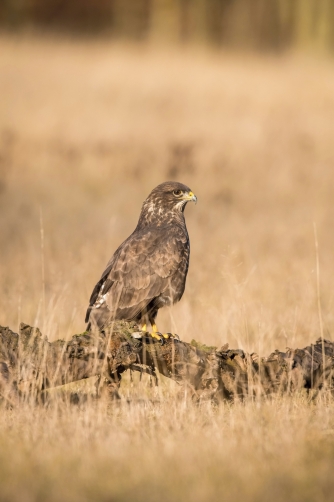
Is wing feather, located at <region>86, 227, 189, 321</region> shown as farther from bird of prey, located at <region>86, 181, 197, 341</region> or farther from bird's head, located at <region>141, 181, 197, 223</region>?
bird's head, located at <region>141, 181, 197, 223</region>

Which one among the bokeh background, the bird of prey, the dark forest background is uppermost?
the dark forest background

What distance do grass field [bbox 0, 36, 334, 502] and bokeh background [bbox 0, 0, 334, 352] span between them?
0.05 m

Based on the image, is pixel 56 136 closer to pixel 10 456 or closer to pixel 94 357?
pixel 94 357

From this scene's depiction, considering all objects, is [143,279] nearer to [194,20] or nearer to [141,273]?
[141,273]

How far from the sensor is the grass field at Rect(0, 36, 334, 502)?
4.36m

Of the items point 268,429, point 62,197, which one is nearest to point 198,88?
point 62,197

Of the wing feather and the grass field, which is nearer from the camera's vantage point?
the grass field

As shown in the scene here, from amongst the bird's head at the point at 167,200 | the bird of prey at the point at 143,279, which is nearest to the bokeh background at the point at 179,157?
the bird of prey at the point at 143,279

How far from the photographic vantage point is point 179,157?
1630 centimetres

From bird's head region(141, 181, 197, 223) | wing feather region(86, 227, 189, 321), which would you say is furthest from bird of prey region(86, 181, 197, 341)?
bird's head region(141, 181, 197, 223)

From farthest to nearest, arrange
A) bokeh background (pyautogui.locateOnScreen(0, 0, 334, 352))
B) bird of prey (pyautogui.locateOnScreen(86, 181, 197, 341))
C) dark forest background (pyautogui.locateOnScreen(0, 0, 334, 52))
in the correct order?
dark forest background (pyautogui.locateOnScreen(0, 0, 334, 52)) → bokeh background (pyautogui.locateOnScreen(0, 0, 334, 352)) → bird of prey (pyautogui.locateOnScreen(86, 181, 197, 341))

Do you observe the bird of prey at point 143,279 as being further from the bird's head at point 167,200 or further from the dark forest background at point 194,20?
the dark forest background at point 194,20

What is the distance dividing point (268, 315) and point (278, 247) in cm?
353

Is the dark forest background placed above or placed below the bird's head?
above
